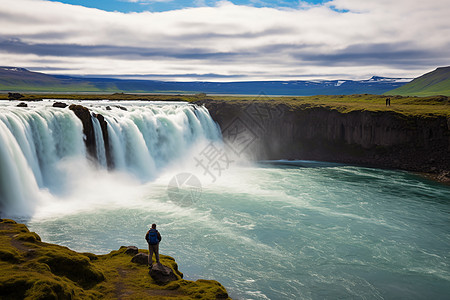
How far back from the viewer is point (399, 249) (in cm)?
2520

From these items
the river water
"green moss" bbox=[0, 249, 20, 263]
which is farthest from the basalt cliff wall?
"green moss" bbox=[0, 249, 20, 263]

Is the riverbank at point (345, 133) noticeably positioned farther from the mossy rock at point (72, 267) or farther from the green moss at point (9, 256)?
the green moss at point (9, 256)

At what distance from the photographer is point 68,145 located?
37.1 meters

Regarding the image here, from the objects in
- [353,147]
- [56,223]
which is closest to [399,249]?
[56,223]

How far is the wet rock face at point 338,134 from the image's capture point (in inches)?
2132

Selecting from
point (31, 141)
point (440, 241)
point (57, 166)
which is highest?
point (31, 141)

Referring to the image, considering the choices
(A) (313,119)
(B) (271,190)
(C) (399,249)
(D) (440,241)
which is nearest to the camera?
(C) (399,249)

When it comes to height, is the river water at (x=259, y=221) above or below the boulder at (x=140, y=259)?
below

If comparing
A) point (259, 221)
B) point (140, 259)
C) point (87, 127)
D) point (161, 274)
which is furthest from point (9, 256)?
point (87, 127)

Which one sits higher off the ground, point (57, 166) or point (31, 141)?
point (31, 141)

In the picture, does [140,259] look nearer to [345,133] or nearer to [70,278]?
[70,278]

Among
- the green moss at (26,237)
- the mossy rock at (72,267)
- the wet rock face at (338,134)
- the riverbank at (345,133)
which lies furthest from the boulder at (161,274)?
the wet rock face at (338,134)

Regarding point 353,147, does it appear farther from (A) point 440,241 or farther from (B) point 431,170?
(A) point 440,241

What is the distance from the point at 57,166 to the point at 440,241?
33.9m
